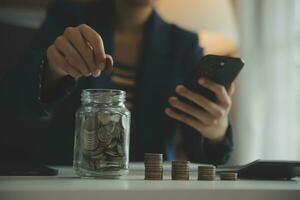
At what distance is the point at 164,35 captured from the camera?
922 mm

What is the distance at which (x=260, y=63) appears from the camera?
1169mm

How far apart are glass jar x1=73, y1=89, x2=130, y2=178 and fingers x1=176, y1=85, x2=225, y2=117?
0.67ft

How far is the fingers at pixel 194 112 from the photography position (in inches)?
29.6

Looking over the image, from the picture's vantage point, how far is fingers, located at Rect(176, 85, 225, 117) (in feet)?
2.33

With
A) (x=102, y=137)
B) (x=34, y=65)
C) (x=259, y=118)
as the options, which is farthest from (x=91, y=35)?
(x=259, y=118)

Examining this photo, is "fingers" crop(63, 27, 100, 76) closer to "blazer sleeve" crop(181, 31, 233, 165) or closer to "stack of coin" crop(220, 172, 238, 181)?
"stack of coin" crop(220, 172, 238, 181)

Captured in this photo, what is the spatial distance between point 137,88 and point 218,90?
211 millimetres

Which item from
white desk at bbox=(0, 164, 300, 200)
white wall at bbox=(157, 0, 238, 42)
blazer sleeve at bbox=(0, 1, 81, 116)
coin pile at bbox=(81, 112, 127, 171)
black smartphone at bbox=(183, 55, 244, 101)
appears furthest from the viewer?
white wall at bbox=(157, 0, 238, 42)

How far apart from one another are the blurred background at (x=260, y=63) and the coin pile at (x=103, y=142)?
0.55 m

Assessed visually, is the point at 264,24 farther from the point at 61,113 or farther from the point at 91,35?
the point at 91,35

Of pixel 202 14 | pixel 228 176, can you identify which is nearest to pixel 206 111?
pixel 228 176

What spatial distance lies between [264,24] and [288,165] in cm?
71

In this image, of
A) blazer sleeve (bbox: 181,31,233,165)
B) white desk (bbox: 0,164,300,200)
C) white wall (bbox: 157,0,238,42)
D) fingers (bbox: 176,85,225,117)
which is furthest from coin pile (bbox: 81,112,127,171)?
white wall (bbox: 157,0,238,42)

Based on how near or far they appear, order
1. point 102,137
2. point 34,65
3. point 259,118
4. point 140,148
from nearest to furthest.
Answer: point 102,137 < point 34,65 < point 140,148 < point 259,118
